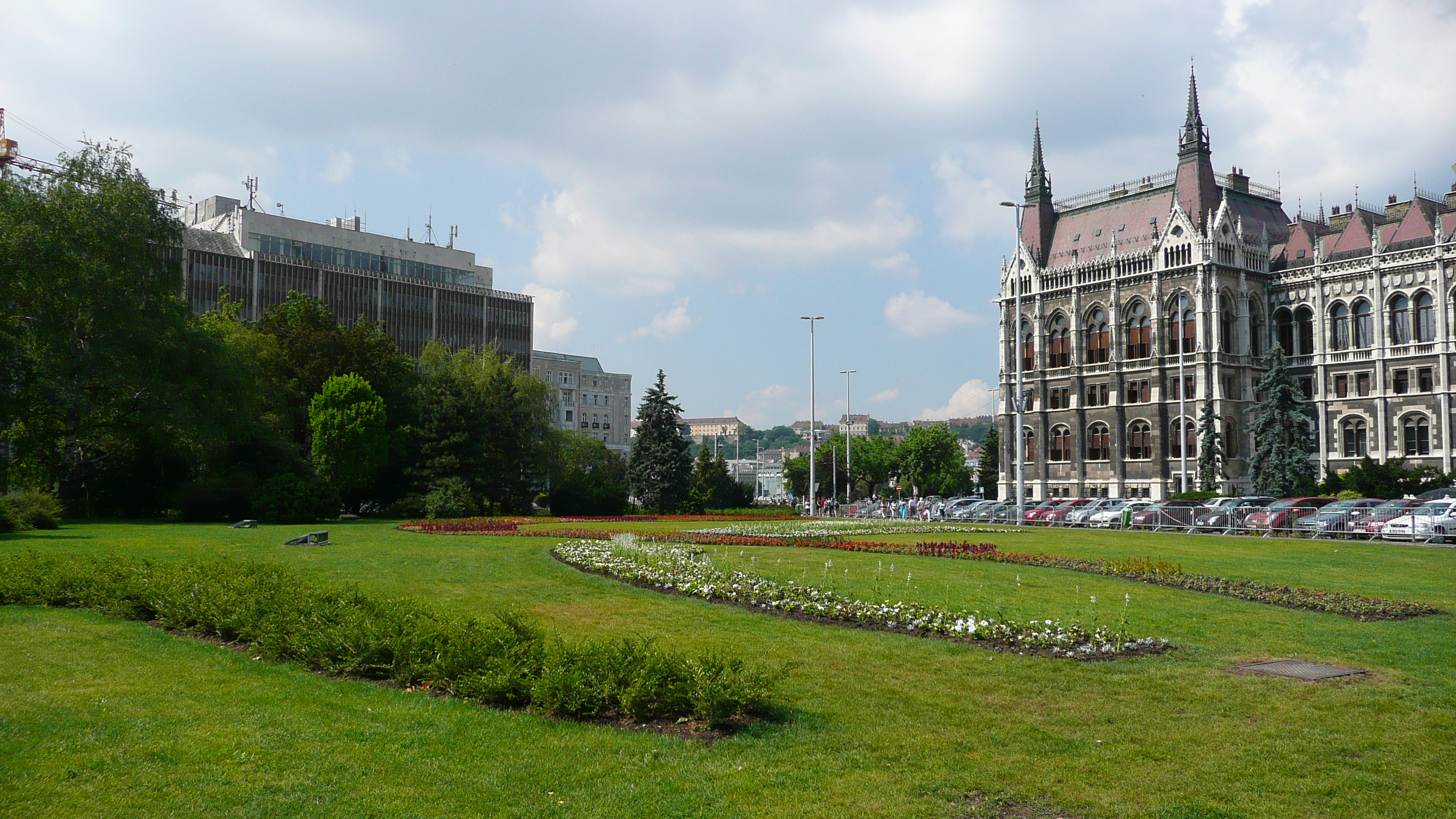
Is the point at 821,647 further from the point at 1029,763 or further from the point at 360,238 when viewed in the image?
the point at 360,238

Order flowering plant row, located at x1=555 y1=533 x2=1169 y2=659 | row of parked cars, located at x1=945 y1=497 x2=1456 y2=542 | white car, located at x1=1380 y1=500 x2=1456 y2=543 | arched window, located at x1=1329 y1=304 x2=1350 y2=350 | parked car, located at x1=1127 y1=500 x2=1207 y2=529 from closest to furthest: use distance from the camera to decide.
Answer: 1. flowering plant row, located at x1=555 y1=533 x2=1169 y2=659
2. white car, located at x1=1380 y1=500 x2=1456 y2=543
3. row of parked cars, located at x1=945 y1=497 x2=1456 y2=542
4. parked car, located at x1=1127 y1=500 x2=1207 y2=529
5. arched window, located at x1=1329 y1=304 x2=1350 y2=350

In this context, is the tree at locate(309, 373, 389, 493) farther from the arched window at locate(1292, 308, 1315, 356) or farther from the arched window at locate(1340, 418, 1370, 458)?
the arched window at locate(1292, 308, 1315, 356)

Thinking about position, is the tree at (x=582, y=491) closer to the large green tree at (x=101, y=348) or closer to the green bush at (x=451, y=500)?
the green bush at (x=451, y=500)

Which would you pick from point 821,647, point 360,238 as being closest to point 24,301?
point 821,647

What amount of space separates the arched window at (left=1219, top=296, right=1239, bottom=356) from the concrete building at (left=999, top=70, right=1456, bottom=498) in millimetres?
192

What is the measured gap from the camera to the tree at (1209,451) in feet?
209

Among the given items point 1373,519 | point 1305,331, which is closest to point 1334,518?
point 1373,519

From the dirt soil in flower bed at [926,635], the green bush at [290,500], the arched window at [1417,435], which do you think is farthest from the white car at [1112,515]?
the dirt soil in flower bed at [926,635]

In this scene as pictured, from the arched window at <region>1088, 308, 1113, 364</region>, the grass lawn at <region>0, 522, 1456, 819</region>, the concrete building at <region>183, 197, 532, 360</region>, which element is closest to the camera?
the grass lawn at <region>0, 522, 1456, 819</region>

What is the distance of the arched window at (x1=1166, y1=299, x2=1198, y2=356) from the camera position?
230 feet

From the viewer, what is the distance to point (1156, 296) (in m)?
71.4

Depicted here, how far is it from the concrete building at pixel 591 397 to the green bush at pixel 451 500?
86407 millimetres

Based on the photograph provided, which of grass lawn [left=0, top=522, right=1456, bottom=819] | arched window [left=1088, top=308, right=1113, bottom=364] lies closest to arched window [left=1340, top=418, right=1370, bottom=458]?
arched window [left=1088, top=308, right=1113, bottom=364]

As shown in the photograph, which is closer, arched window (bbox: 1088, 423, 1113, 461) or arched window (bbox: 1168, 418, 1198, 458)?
arched window (bbox: 1168, 418, 1198, 458)
